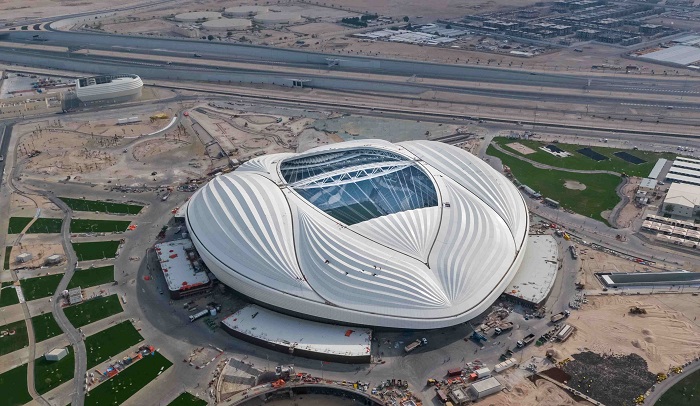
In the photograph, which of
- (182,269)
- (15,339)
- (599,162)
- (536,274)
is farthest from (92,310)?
(599,162)

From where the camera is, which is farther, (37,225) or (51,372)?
(37,225)

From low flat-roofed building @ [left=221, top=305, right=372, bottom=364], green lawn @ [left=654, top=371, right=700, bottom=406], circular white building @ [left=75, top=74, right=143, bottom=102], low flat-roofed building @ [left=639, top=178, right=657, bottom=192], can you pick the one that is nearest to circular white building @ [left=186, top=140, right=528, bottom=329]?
Result: low flat-roofed building @ [left=221, top=305, right=372, bottom=364]

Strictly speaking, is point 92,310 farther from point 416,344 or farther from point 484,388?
point 484,388

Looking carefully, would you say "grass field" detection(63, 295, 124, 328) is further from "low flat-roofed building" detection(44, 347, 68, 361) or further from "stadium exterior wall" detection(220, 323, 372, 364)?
"stadium exterior wall" detection(220, 323, 372, 364)

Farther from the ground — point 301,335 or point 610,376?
point 610,376

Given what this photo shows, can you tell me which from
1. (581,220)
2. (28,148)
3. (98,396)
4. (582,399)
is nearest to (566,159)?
(581,220)
